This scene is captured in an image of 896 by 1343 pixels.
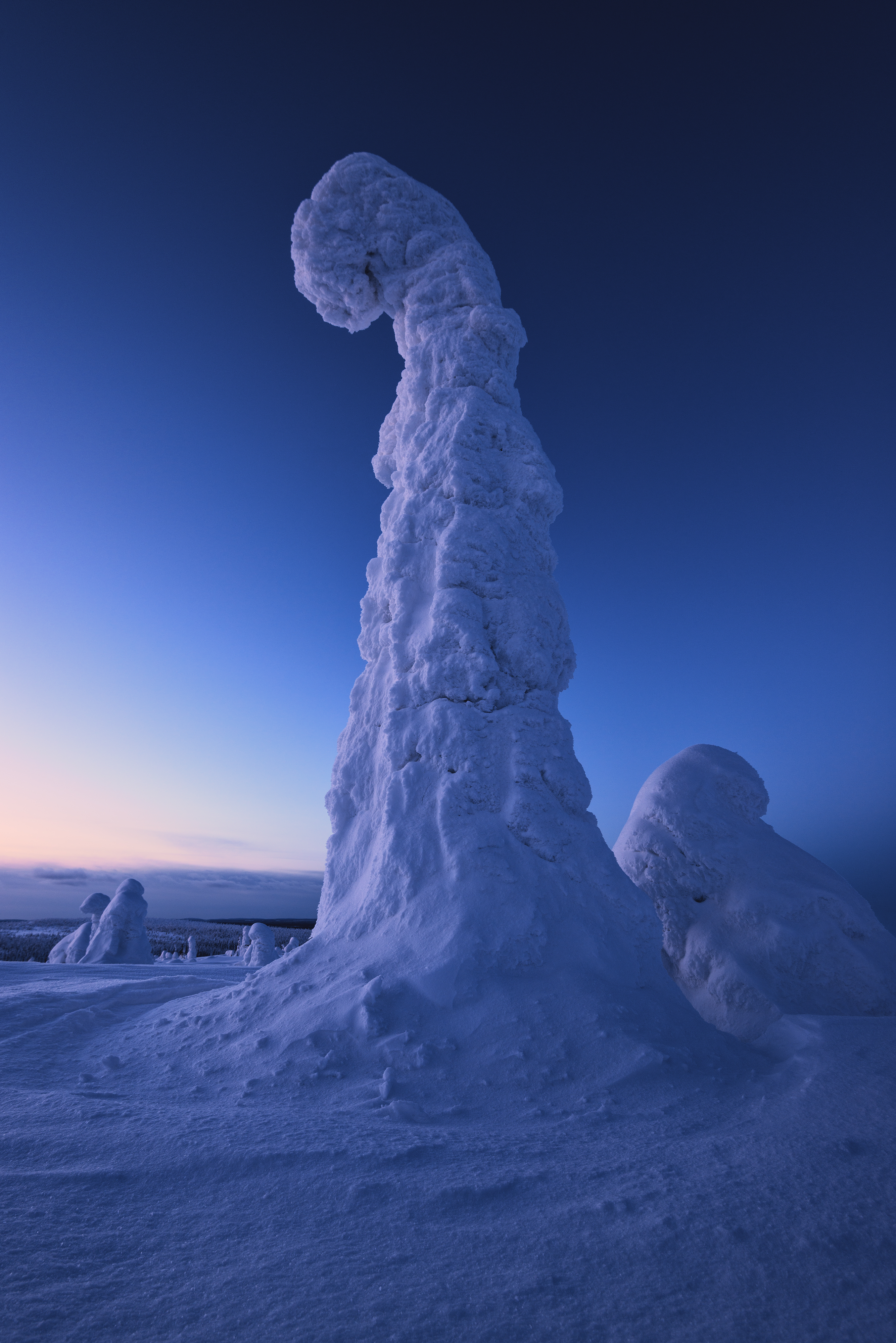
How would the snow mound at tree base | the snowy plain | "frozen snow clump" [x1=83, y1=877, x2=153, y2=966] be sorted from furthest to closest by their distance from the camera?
1. "frozen snow clump" [x1=83, y1=877, x2=153, y2=966]
2. the snow mound at tree base
3. the snowy plain

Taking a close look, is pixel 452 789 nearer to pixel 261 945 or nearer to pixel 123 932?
→ pixel 261 945

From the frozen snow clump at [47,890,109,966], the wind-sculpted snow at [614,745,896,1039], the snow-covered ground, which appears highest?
the wind-sculpted snow at [614,745,896,1039]

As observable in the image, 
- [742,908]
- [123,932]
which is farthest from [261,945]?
[742,908]

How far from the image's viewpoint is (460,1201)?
273cm

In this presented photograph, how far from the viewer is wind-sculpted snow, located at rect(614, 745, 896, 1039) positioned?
6.34 metres

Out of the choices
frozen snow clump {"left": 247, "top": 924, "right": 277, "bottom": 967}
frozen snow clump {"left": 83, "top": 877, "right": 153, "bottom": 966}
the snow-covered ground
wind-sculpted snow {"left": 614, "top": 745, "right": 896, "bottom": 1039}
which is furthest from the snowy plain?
frozen snow clump {"left": 83, "top": 877, "right": 153, "bottom": 966}

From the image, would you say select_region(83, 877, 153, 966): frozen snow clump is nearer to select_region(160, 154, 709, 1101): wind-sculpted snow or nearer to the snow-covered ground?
select_region(160, 154, 709, 1101): wind-sculpted snow

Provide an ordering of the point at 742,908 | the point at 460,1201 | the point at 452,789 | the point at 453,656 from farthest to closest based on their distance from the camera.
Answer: the point at 742,908, the point at 453,656, the point at 452,789, the point at 460,1201

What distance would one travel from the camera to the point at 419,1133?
345 cm

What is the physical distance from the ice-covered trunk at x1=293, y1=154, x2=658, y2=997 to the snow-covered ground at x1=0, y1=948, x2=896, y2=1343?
4.36ft

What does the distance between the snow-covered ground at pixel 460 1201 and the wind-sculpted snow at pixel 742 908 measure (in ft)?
6.69

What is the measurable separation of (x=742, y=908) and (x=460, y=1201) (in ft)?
18.2

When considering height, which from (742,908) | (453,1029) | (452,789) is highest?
(452,789)

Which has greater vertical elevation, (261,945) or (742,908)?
(742,908)
